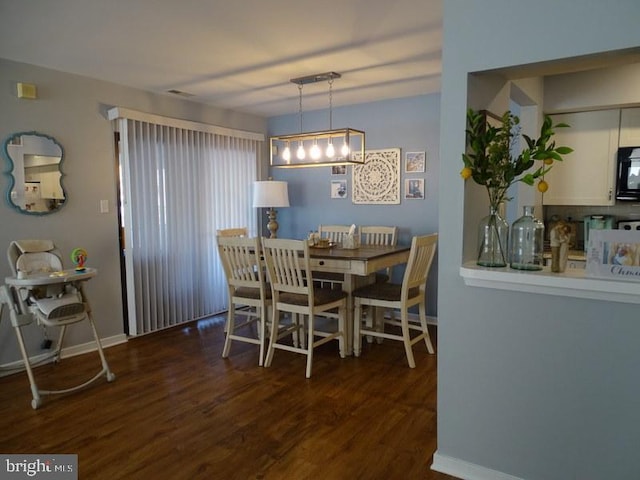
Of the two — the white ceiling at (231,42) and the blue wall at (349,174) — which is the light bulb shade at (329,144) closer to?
the blue wall at (349,174)

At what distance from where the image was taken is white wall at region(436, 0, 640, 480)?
66.3 inches

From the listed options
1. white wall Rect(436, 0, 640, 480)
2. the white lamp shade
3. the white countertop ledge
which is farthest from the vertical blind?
the white countertop ledge

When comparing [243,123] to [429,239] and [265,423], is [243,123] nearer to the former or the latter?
[429,239]

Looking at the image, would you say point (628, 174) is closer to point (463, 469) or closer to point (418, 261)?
point (418, 261)

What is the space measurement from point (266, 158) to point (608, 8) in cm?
438

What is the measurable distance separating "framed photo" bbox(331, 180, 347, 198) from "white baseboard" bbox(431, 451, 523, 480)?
3391 mm

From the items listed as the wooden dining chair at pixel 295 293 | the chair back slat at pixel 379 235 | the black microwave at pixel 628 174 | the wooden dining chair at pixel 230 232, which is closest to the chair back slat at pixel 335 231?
the chair back slat at pixel 379 235

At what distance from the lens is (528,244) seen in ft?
6.22

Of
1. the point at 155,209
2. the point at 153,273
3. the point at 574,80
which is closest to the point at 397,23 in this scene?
the point at 574,80

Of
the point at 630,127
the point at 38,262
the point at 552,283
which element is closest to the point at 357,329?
the point at 552,283

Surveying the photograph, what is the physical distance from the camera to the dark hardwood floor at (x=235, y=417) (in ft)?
7.17

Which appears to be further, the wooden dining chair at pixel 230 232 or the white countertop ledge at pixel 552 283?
the wooden dining chair at pixel 230 232

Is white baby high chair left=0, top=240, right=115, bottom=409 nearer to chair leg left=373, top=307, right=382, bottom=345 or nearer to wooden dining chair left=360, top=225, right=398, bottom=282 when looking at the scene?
chair leg left=373, top=307, right=382, bottom=345

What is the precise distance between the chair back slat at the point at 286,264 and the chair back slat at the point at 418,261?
0.77m
